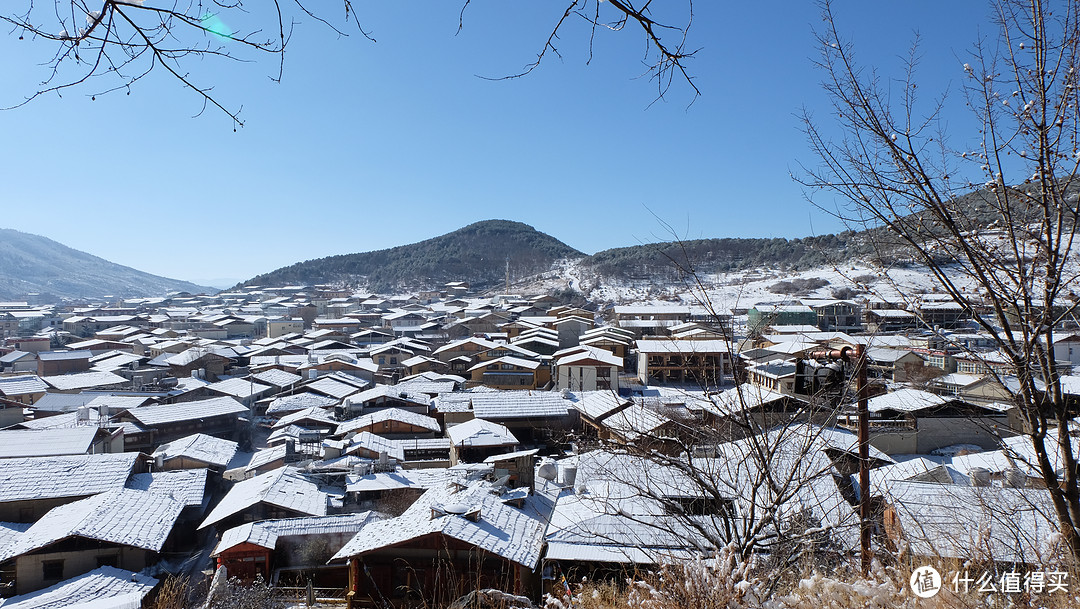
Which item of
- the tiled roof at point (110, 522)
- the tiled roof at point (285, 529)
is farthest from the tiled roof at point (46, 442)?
the tiled roof at point (285, 529)

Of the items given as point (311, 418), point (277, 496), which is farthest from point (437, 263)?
point (277, 496)

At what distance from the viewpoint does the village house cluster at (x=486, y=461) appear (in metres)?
3.53

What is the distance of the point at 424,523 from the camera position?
768 cm

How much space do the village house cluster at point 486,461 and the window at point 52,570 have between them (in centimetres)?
3

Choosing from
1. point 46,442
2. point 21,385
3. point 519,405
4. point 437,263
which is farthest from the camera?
point 437,263

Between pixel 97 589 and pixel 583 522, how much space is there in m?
6.52

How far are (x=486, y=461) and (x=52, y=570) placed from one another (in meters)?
7.08

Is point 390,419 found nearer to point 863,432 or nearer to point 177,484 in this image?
point 177,484

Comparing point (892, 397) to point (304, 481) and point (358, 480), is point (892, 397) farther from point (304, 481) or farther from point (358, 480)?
point (304, 481)

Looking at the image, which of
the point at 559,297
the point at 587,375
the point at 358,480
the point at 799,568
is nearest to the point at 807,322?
the point at 587,375

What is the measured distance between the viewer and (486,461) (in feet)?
39.7

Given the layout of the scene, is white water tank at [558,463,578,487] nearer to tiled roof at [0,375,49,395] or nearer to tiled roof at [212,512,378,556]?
tiled roof at [212,512,378,556]

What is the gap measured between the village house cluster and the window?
0.10 feet

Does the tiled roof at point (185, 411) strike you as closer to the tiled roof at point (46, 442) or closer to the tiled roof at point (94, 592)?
the tiled roof at point (46, 442)
